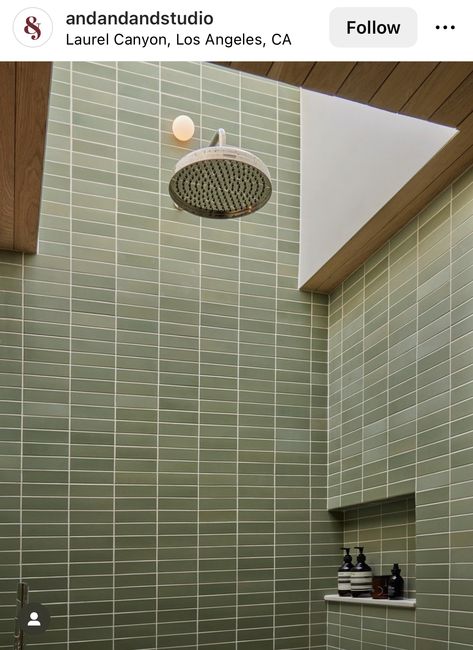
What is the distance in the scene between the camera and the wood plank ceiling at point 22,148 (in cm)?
193

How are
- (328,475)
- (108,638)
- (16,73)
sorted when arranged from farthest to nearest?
(328,475), (108,638), (16,73)

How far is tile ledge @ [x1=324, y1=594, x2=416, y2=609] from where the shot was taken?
104 inches

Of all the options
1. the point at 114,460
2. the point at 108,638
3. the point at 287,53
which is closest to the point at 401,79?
the point at 287,53

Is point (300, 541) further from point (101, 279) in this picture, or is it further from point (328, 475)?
point (101, 279)

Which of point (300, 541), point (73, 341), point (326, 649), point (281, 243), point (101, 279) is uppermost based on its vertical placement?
point (281, 243)

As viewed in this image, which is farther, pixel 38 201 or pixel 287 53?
pixel 38 201

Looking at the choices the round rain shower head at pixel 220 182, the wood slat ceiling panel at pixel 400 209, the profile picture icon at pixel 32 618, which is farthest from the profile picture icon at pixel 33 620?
the wood slat ceiling panel at pixel 400 209

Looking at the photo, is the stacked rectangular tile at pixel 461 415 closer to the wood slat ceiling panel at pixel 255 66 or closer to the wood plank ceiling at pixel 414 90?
the wood plank ceiling at pixel 414 90

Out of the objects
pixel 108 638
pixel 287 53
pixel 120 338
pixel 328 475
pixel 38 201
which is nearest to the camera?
pixel 287 53

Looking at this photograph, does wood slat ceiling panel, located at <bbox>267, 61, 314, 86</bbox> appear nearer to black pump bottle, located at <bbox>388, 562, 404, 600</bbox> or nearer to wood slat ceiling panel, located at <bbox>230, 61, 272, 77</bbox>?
wood slat ceiling panel, located at <bbox>230, 61, 272, 77</bbox>

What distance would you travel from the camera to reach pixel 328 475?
133 inches

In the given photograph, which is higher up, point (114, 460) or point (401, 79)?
point (401, 79)

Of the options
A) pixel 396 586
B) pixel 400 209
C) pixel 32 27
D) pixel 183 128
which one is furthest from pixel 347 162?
pixel 32 27

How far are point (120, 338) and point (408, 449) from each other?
3.87ft
